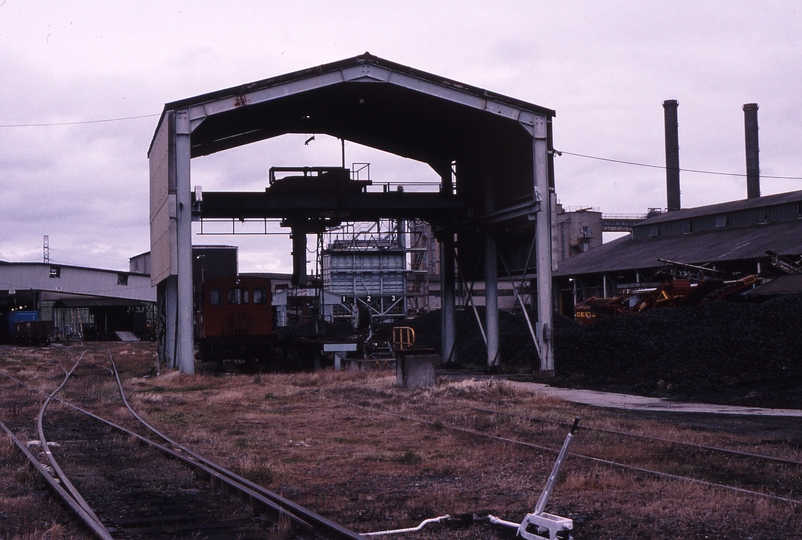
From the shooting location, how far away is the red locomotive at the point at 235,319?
25812 millimetres

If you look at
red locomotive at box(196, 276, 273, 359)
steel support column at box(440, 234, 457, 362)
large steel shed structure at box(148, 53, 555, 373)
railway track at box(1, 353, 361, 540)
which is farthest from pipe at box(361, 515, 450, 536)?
steel support column at box(440, 234, 457, 362)

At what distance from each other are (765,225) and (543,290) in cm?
3000

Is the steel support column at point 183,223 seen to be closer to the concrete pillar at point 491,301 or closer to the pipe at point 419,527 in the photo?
the concrete pillar at point 491,301

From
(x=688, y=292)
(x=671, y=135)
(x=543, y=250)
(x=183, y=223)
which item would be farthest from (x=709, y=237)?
(x=183, y=223)

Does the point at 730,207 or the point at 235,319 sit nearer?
the point at 235,319

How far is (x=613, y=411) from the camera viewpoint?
1423 centimetres

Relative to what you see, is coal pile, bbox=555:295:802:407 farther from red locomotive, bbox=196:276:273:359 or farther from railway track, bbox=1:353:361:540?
railway track, bbox=1:353:361:540

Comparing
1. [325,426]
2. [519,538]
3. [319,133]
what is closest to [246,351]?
[319,133]

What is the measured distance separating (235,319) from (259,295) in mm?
1353

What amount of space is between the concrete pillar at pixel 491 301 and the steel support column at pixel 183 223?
9018 millimetres

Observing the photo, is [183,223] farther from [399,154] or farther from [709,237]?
[709,237]

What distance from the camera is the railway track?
6.14 meters

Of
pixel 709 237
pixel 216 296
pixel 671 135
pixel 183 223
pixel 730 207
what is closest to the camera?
pixel 183 223

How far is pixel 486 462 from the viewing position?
9148 millimetres
